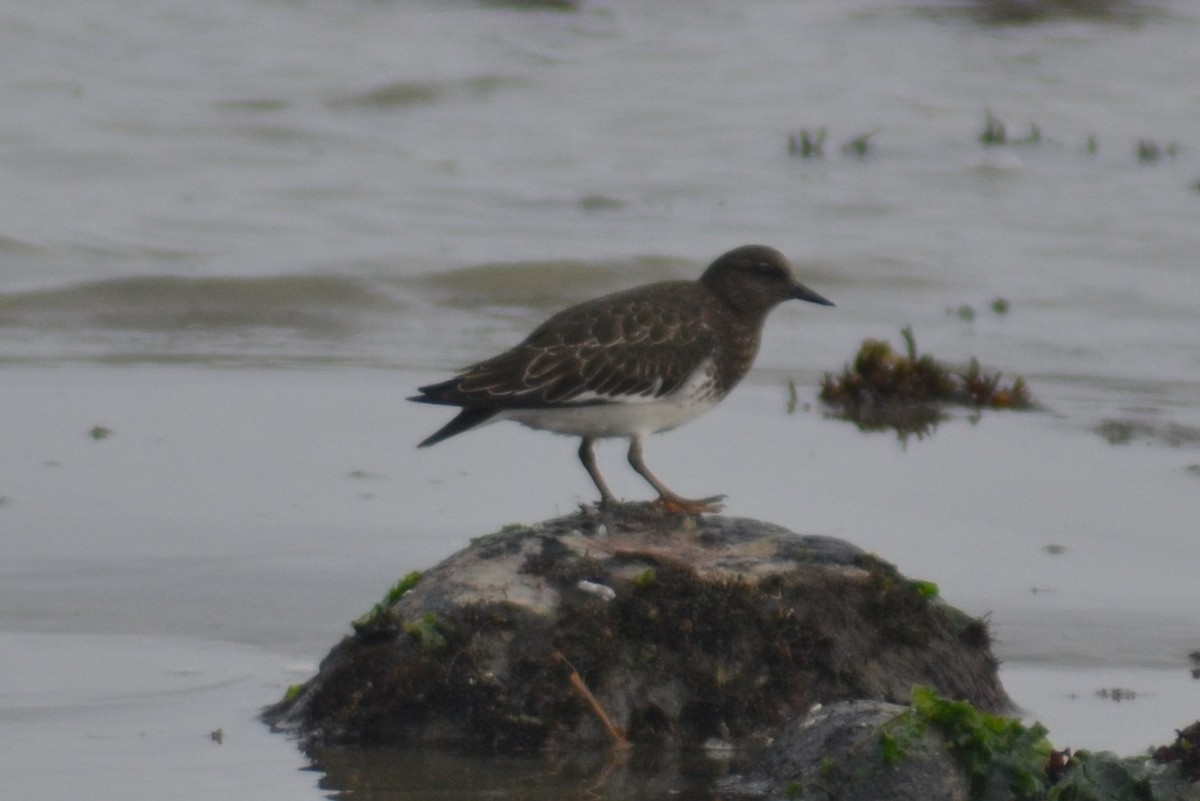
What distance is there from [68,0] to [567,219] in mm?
9522

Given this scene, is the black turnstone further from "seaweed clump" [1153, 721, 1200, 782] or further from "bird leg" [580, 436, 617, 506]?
"seaweed clump" [1153, 721, 1200, 782]

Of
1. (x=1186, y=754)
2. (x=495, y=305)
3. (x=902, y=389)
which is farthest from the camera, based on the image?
(x=495, y=305)

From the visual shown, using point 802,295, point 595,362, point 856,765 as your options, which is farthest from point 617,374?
point 856,765

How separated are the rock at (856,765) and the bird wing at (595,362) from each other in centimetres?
196

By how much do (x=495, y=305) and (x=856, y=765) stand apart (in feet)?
28.7

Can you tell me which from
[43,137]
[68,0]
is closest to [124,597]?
[43,137]

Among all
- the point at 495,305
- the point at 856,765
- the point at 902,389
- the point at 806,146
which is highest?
the point at 806,146

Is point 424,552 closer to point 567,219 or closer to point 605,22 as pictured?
point 567,219

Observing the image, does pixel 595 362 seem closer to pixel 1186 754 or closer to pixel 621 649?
pixel 621 649

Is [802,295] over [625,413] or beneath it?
over

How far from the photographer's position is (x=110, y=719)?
16.8 ft

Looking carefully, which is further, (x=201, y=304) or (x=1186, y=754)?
(x=201, y=304)

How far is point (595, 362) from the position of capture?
637 cm

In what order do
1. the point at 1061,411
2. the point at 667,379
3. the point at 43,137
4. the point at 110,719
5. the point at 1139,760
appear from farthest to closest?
1. the point at 43,137
2. the point at 1061,411
3. the point at 667,379
4. the point at 110,719
5. the point at 1139,760
